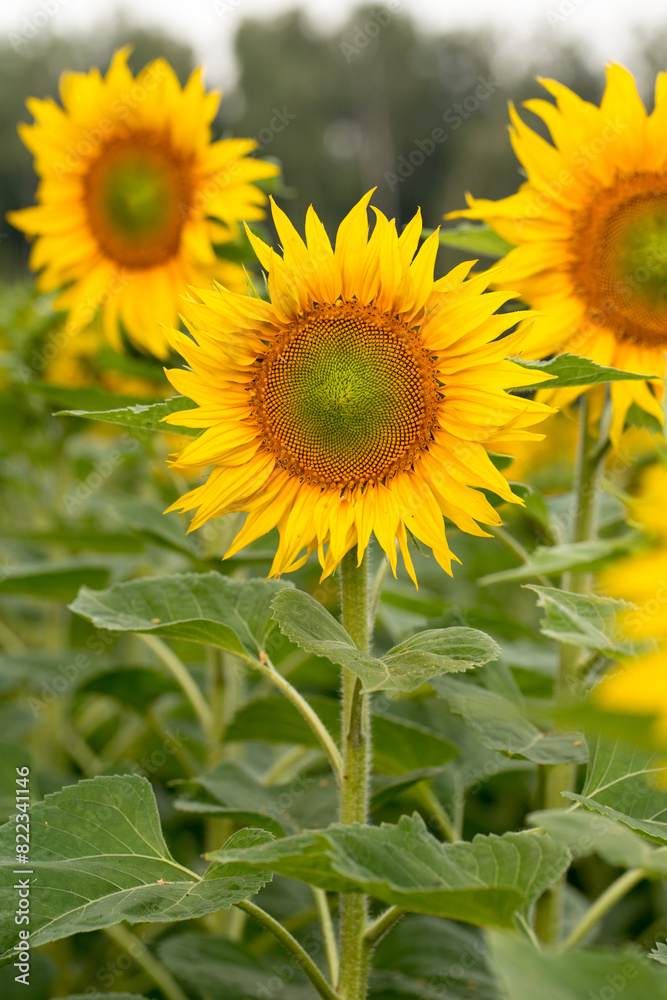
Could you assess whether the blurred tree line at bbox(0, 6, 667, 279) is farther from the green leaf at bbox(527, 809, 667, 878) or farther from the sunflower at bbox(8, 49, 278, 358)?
the green leaf at bbox(527, 809, 667, 878)

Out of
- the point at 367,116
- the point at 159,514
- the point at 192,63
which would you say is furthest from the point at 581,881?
the point at 192,63

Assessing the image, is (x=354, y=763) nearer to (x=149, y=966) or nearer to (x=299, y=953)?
(x=299, y=953)

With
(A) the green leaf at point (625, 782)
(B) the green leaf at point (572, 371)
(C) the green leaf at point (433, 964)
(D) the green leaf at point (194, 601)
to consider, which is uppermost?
(B) the green leaf at point (572, 371)

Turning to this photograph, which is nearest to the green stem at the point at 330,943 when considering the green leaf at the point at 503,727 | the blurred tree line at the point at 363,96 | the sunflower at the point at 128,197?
the green leaf at the point at 503,727

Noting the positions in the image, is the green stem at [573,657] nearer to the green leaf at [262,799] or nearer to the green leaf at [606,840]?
the green leaf at [262,799]

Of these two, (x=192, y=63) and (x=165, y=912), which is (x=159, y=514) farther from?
(x=192, y=63)

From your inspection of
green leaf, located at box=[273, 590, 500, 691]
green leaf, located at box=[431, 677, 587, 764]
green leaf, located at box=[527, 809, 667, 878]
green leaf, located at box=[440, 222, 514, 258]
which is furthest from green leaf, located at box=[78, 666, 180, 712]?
green leaf, located at box=[527, 809, 667, 878]

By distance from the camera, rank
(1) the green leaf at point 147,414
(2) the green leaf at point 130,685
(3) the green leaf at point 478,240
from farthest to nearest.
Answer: (2) the green leaf at point 130,685 < (3) the green leaf at point 478,240 < (1) the green leaf at point 147,414
